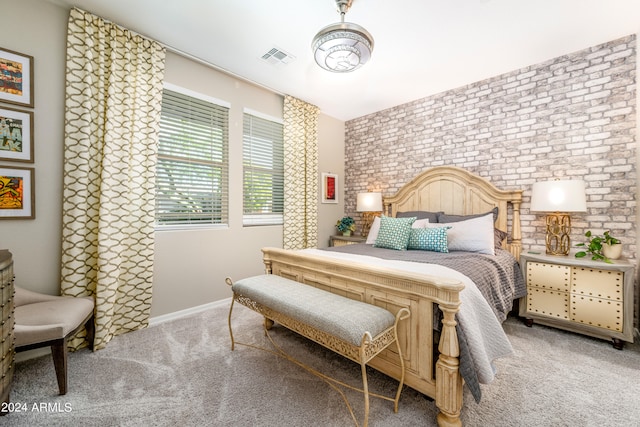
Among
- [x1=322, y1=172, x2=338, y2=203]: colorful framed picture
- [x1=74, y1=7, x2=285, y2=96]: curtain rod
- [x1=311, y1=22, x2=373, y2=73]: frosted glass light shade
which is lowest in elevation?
[x1=322, y1=172, x2=338, y2=203]: colorful framed picture

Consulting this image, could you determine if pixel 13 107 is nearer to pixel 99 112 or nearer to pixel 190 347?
pixel 99 112

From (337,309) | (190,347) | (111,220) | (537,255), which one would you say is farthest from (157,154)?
(537,255)

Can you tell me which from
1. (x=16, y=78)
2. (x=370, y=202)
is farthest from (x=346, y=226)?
(x=16, y=78)

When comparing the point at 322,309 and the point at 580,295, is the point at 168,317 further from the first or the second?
the point at 580,295

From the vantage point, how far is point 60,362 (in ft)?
5.17

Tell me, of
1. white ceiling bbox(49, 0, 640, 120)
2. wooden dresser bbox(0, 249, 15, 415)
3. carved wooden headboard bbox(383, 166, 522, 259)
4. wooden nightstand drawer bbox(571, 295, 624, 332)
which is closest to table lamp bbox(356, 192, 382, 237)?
carved wooden headboard bbox(383, 166, 522, 259)

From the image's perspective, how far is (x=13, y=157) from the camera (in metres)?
1.88

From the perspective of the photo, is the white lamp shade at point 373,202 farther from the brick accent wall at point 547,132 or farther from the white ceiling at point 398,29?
the white ceiling at point 398,29

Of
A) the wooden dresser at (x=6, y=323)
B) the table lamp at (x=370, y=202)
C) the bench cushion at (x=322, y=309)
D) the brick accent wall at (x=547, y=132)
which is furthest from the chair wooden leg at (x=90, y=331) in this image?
the brick accent wall at (x=547, y=132)

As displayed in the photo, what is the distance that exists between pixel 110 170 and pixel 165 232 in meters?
0.75

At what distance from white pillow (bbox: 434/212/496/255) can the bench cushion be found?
150 centimetres

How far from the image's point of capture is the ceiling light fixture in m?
1.88

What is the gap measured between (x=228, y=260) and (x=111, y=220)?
1269 millimetres

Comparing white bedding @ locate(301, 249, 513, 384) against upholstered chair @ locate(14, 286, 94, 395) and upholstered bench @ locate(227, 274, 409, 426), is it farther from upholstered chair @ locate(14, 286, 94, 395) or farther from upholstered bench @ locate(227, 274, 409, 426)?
upholstered chair @ locate(14, 286, 94, 395)
